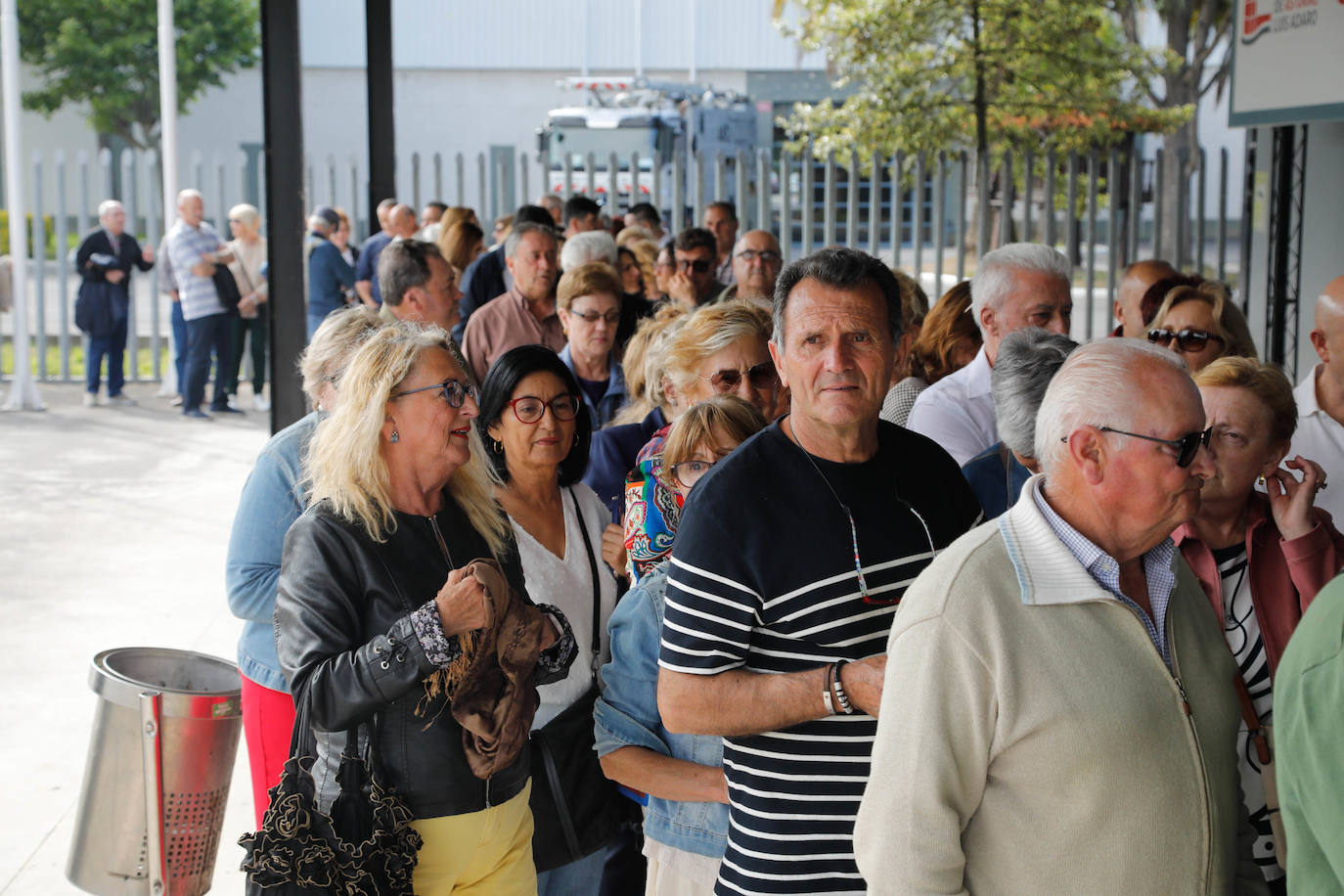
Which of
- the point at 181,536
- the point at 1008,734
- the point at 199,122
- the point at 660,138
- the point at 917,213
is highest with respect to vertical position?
the point at 199,122

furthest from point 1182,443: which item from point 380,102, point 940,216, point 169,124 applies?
point 169,124

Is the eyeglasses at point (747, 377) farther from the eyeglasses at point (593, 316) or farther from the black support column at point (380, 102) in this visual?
the black support column at point (380, 102)

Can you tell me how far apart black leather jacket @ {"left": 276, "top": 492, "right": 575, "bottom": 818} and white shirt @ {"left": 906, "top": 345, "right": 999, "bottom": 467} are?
1.72m

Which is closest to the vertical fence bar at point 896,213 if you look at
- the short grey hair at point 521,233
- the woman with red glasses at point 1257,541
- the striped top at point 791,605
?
the short grey hair at point 521,233

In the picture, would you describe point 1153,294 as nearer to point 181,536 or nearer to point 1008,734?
point 1008,734

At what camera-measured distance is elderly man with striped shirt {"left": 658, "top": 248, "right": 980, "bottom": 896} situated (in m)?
2.34

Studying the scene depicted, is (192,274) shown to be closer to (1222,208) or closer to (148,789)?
(1222,208)

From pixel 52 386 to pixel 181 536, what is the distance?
293 inches

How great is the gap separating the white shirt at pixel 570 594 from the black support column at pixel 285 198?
2.94m

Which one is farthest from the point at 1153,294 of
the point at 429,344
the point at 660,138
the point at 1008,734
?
the point at 660,138

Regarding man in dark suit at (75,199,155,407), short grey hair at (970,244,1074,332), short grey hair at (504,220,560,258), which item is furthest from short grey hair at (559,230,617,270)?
man in dark suit at (75,199,155,407)

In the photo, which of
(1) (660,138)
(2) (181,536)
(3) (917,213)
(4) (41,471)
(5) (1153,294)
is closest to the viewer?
(5) (1153,294)

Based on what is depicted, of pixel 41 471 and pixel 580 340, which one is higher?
pixel 580 340

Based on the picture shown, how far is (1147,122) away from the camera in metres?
18.7
